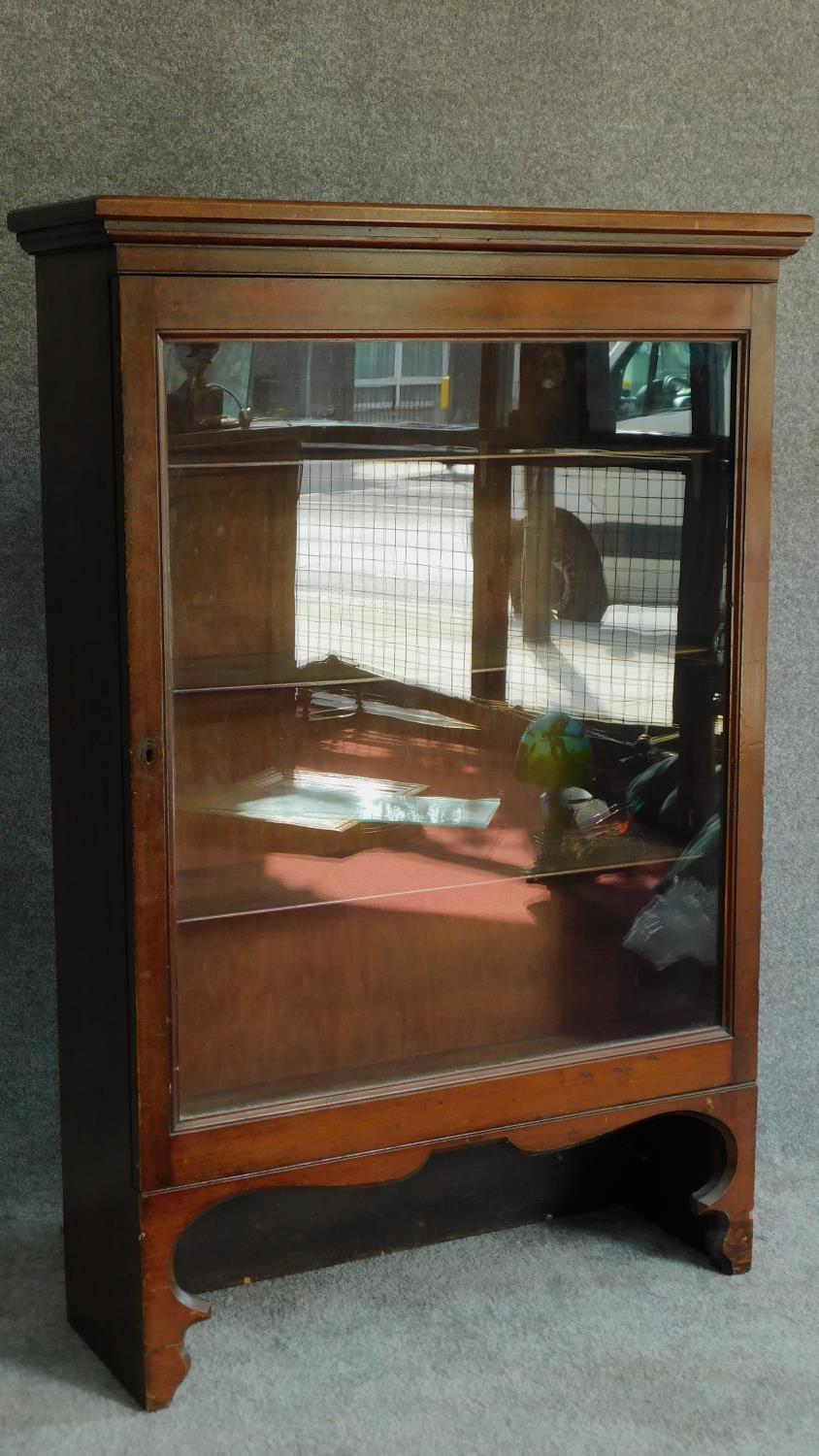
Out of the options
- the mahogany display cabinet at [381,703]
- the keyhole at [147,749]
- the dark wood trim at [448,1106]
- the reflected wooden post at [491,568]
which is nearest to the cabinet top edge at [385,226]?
the mahogany display cabinet at [381,703]

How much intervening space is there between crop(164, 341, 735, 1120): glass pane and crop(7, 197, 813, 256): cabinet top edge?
10cm

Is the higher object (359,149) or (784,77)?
(784,77)

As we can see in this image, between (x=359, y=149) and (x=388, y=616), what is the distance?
1.85ft

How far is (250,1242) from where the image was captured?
63.6 inches

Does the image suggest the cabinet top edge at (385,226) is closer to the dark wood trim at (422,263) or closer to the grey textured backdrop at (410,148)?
the dark wood trim at (422,263)

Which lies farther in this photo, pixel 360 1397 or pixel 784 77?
pixel 784 77

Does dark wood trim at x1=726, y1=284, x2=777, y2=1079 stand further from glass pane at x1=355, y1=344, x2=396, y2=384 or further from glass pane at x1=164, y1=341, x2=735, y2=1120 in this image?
glass pane at x1=355, y1=344, x2=396, y2=384

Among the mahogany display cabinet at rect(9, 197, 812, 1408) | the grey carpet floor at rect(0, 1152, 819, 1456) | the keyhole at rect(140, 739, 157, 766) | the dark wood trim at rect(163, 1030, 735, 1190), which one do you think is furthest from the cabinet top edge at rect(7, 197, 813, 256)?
the grey carpet floor at rect(0, 1152, 819, 1456)

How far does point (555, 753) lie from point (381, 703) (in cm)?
20

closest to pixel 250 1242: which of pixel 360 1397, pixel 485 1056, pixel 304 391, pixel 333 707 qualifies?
pixel 360 1397

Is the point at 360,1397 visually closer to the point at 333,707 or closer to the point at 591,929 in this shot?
the point at 591,929

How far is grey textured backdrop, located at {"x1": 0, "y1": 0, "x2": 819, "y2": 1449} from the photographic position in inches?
59.7

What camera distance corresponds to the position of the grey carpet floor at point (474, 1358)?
1.34 metres

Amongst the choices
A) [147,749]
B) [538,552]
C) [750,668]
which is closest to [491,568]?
[538,552]
